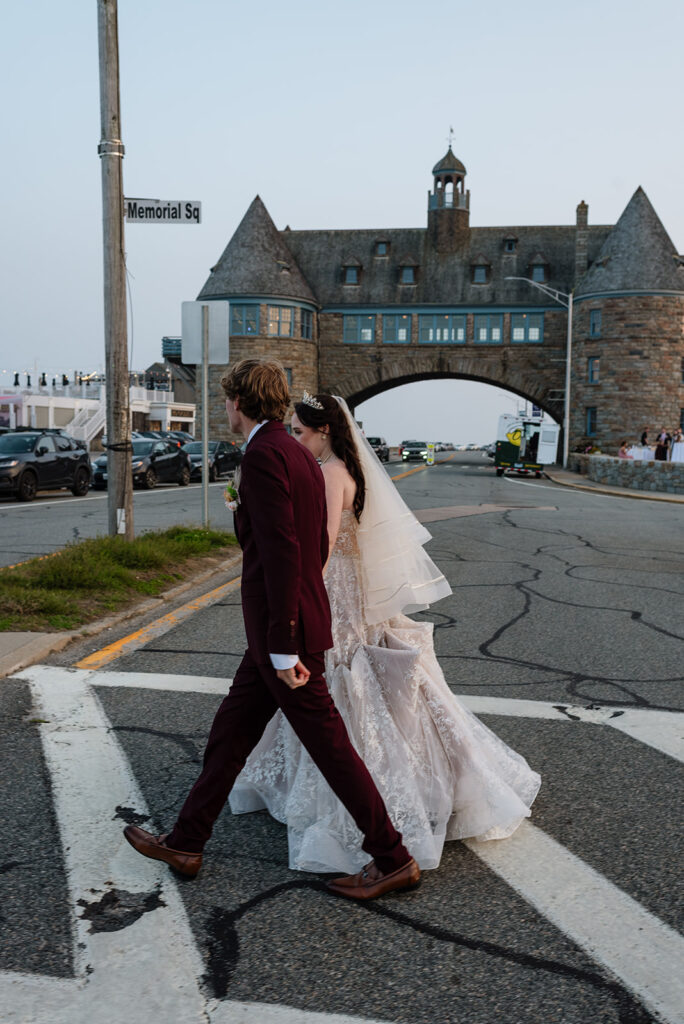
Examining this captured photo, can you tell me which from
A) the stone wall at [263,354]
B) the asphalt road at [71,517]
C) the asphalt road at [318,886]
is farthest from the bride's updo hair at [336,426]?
the stone wall at [263,354]

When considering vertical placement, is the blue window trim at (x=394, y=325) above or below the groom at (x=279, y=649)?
above

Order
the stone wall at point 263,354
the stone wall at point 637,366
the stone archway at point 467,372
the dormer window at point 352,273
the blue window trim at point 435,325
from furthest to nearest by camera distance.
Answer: the dormer window at point 352,273, the blue window trim at point 435,325, the stone archway at point 467,372, the stone wall at point 263,354, the stone wall at point 637,366

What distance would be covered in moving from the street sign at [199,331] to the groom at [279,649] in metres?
9.57

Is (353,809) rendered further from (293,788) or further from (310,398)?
(310,398)

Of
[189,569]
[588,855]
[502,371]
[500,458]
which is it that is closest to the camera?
[588,855]

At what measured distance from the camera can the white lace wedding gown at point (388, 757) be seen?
11.4ft

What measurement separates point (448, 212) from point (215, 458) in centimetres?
3575

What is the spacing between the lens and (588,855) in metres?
3.53

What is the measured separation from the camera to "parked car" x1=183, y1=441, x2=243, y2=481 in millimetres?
31797

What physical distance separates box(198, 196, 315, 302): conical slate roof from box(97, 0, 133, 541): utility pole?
4716 cm

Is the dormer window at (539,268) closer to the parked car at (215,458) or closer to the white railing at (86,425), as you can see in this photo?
the white railing at (86,425)

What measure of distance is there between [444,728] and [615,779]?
1.13 meters

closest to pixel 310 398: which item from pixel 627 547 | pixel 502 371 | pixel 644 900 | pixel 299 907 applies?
pixel 299 907

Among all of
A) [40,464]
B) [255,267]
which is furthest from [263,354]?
→ [40,464]
